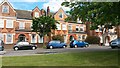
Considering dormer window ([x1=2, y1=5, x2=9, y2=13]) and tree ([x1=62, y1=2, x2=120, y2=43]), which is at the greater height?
dormer window ([x1=2, y1=5, x2=9, y2=13])

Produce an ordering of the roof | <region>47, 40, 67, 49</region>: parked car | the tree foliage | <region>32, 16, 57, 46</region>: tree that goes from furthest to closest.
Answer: the roof
<region>32, 16, 57, 46</region>: tree
<region>47, 40, 67, 49</region>: parked car
the tree foliage

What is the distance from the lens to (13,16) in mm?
44500

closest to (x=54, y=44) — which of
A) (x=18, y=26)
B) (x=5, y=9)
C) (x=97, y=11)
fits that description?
(x=18, y=26)

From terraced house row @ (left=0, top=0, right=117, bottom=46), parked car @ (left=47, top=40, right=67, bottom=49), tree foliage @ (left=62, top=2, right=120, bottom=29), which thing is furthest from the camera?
terraced house row @ (left=0, top=0, right=117, bottom=46)

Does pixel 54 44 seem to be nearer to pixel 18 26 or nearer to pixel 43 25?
pixel 43 25

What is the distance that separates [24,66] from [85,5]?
653cm

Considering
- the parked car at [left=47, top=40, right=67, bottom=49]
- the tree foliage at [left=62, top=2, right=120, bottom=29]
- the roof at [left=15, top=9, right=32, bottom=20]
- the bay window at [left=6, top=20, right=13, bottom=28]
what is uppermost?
the roof at [left=15, top=9, right=32, bottom=20]

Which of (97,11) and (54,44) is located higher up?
(97,11)

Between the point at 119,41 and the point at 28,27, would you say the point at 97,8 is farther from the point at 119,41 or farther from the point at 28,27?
the point at 28,27

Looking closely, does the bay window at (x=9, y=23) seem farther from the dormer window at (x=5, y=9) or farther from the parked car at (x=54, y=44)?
the parked car at (x=54, y=44)

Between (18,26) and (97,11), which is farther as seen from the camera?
(18,26)

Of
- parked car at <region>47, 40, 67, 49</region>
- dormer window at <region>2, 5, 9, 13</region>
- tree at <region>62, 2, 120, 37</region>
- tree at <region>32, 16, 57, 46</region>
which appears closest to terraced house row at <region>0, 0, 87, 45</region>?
dormer window at <region>2, 5, 9, 13</region>

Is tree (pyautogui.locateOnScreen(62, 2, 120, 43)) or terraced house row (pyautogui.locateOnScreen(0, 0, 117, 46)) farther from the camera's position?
terraced house row (pyautogui.locateOnScreen(0, 0, 117, 46))

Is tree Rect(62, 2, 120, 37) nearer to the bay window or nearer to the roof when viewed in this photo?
the bay window
